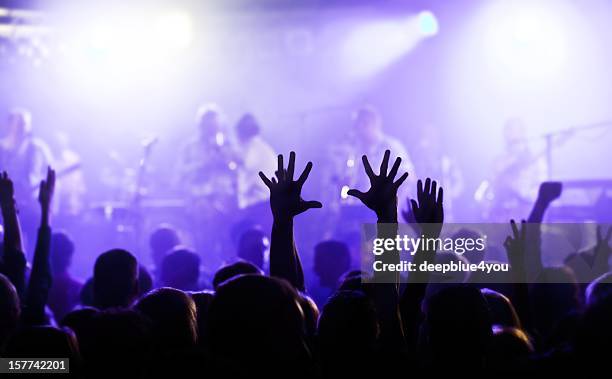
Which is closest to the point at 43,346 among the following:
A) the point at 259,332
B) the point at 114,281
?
the point at 259,332

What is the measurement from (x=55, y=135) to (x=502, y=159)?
937cm

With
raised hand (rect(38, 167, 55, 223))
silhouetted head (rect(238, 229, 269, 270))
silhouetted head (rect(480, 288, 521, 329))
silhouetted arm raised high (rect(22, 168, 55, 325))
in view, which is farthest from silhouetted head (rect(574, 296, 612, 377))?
silhouetted head (rect(238, 229, 269, 270))

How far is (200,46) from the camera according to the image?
47.8ft

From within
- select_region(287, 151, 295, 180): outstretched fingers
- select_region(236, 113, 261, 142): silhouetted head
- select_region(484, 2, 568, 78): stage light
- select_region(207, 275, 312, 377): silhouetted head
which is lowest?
select_region(207, 275, 312, 377): silhouetted head

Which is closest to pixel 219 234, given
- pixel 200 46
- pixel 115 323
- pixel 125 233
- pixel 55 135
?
pixel 125 233

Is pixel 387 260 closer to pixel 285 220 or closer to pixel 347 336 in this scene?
pixel 347 336

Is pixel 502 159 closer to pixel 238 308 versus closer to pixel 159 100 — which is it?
pixel 159 100

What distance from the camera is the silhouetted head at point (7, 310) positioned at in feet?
10.5


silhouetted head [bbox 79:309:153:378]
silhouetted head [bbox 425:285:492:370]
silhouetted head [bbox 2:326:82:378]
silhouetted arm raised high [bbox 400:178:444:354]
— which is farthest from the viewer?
silhouetted arm raised high [bbox 400:178:444:354]

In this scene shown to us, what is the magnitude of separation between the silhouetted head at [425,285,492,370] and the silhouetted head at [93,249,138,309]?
1.98 m

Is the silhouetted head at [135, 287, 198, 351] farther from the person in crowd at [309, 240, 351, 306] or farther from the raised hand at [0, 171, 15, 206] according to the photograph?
the person in crowd at [309, 240, 351, 306]

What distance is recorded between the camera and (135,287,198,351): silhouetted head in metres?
2.61

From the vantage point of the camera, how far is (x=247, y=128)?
1178 cm

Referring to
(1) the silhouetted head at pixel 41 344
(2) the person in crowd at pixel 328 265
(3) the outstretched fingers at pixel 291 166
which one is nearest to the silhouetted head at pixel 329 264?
(2) the person in crowd at pixel 328 265
